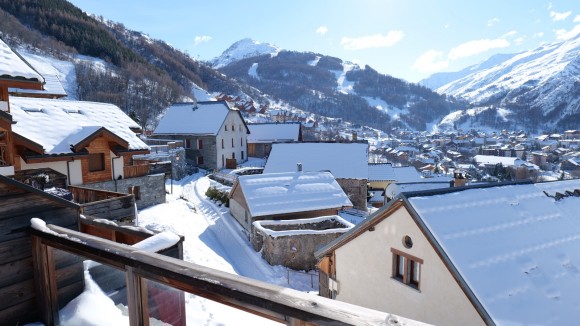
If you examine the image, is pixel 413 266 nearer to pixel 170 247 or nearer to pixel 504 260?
pixel 504 260

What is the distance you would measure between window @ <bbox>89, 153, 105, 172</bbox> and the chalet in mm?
13991

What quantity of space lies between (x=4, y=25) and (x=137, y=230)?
90.5 m

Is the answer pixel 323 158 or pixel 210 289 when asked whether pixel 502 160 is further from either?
pixel 210 289

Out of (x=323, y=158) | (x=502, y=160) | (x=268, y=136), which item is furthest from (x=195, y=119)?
(x=502, y=160)

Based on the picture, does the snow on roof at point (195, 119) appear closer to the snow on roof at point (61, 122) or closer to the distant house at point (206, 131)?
the distant house at point (206, 131)

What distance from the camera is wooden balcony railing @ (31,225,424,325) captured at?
1529 millimetres

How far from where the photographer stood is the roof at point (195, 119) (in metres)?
39.9

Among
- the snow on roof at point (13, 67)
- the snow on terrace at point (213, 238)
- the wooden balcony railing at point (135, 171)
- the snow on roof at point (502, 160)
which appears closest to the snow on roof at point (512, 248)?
the snow on terrace at point (213, 238)

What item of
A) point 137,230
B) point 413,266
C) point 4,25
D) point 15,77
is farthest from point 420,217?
point 4,25

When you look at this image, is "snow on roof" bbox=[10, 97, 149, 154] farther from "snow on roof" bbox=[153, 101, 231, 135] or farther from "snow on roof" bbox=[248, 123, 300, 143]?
"snow on roof" bbox=[248, 123, 300, 143]

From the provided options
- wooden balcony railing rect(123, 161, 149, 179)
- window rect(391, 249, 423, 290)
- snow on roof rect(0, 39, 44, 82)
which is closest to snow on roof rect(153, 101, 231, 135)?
wooden balcony railing rect(123, 161, 149, 179)

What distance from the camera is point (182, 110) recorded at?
4338 centimetres

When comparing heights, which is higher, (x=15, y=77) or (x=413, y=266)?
(x=15, y=77)

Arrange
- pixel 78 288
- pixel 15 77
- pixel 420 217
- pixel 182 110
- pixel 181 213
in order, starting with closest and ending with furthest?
pixel 78 288 → pixel 420 217 → pixel 15 77 → pixel 181 213 → pixel 182 110
